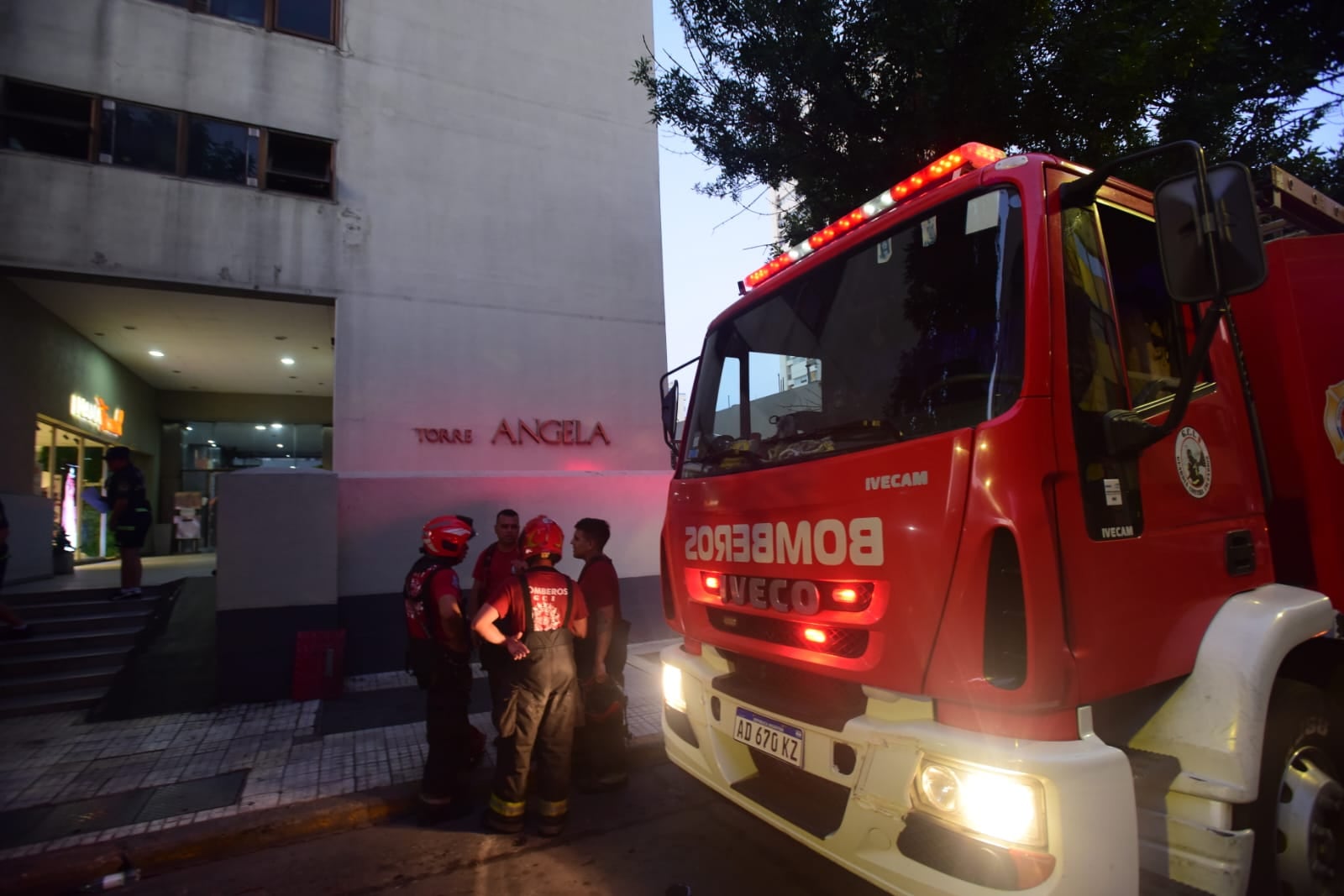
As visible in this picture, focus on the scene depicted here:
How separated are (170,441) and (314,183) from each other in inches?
428

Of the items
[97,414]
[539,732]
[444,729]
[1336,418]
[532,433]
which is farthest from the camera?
[97,414]

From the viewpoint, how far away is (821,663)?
2426 millimetres

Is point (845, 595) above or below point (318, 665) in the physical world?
above

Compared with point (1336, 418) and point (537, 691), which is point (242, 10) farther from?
point (1336, 418)

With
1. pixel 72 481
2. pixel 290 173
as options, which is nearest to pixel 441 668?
pixel 290 173

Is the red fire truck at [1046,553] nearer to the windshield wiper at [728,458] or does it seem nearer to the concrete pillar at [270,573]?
the windshield wiper at [728,458]

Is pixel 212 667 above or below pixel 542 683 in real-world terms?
below

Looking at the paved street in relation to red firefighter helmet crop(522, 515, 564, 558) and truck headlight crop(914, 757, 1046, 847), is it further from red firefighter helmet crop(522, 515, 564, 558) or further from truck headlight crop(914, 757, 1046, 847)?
red firefighter helmet crop(522, 515, 564, 558)

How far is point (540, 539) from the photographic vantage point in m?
3.83

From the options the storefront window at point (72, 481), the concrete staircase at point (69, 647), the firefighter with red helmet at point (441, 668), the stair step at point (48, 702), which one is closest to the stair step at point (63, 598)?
the concrete staircase at point (69, 647)

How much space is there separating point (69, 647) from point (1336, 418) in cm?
945

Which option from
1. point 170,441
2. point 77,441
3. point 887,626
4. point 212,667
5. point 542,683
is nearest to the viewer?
point 887,626

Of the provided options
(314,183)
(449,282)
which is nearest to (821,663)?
(449,282)

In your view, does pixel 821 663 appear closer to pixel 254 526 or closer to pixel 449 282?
pixel 254 526
